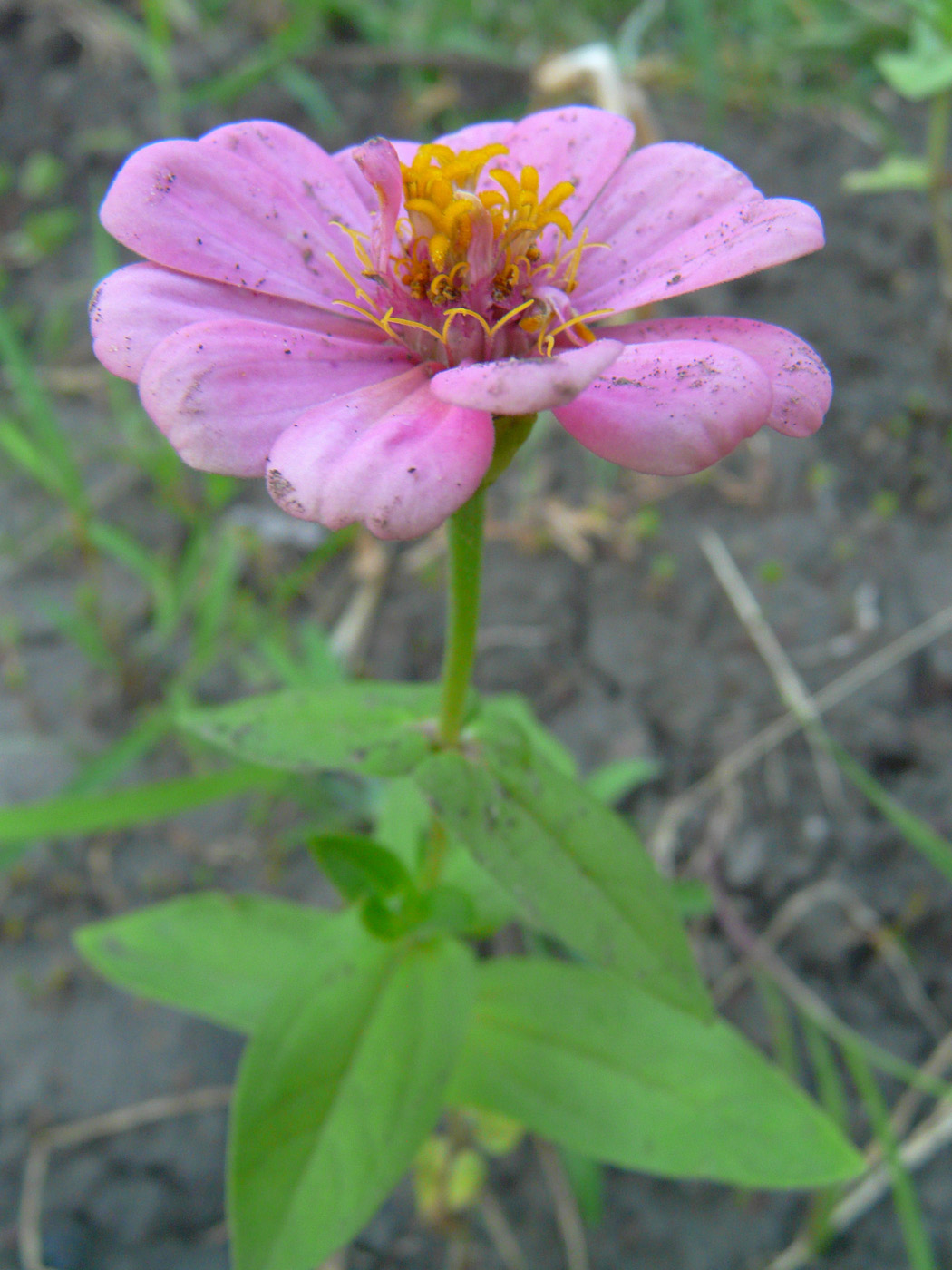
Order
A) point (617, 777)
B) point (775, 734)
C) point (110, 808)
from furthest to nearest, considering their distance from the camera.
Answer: point (775, 734), point (617, 777), point (110, 808)

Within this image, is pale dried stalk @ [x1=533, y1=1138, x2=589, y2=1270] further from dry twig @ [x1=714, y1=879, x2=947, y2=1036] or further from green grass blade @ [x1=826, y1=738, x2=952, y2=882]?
green grass blade @ [x1=826, y1=738, x2=952, y2=882]

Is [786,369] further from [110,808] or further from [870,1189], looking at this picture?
[870,1189]

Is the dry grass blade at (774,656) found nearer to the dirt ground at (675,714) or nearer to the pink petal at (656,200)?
the dirt ground at (675,714)

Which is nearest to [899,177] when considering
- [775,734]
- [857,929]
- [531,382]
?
[775,734]

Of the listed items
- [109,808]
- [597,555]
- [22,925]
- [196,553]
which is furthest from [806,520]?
[22,925]

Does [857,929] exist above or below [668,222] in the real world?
below

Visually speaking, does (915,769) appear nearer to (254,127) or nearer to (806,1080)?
(806,1080)
